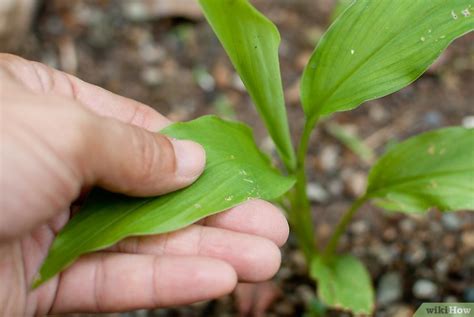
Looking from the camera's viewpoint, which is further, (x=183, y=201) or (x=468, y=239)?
(x=468, y=239)

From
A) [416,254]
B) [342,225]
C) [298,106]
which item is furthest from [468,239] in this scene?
[298,106]

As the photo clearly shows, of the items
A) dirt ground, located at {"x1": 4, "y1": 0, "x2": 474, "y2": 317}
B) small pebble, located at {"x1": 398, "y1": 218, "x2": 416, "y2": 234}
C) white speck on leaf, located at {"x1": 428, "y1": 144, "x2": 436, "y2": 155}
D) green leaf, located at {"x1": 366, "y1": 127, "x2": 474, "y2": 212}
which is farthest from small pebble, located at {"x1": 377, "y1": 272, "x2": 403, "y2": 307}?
white speck on leaf, located at {"x1": 428, "y1": 144, "x2": 436, "y2": 155}

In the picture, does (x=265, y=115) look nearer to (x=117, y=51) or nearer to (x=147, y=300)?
(x=147, y=300)

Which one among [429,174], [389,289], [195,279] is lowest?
[389,289]

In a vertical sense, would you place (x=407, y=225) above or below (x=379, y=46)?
below

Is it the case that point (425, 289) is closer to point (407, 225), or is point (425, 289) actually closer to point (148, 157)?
point (407, 225)

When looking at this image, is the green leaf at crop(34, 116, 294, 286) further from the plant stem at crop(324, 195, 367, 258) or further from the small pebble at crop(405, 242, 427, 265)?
the small pebble at crop(405, 242, 427, 265)

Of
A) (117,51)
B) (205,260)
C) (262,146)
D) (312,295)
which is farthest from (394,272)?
(117,51)
